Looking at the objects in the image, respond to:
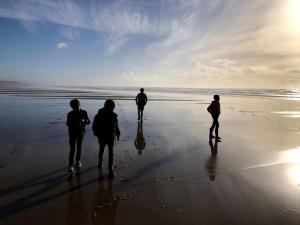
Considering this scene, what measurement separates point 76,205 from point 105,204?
1.86 ft

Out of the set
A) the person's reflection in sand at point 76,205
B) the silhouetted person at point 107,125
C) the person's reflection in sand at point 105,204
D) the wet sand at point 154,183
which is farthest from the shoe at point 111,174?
the person's reflection in sand at point 76,205

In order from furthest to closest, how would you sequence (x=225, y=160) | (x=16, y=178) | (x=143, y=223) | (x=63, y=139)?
(x=63, y=139) → (x=225, y=160) → (x=16, y=178) → (x=143, y=223)

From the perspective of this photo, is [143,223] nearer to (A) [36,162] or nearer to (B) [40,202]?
(B) [40,202]

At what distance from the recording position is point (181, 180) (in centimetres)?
710

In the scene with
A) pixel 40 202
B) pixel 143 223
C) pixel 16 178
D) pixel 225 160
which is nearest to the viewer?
pixel 143 223

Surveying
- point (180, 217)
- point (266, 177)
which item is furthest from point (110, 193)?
point (266, 177)

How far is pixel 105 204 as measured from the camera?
221 inches

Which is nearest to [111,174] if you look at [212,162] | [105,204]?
[105,204]

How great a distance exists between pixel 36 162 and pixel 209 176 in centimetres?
496

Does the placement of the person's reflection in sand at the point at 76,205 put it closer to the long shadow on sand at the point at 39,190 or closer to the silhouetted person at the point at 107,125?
the long shadow on sand at the point at 39,190

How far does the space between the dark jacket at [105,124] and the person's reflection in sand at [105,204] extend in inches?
46.2

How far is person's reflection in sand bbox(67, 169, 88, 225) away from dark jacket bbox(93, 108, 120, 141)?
129 centimetres

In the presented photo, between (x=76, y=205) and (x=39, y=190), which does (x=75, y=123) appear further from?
(x=76, y=205)

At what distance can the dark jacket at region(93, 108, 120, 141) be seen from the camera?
23.6 ft
